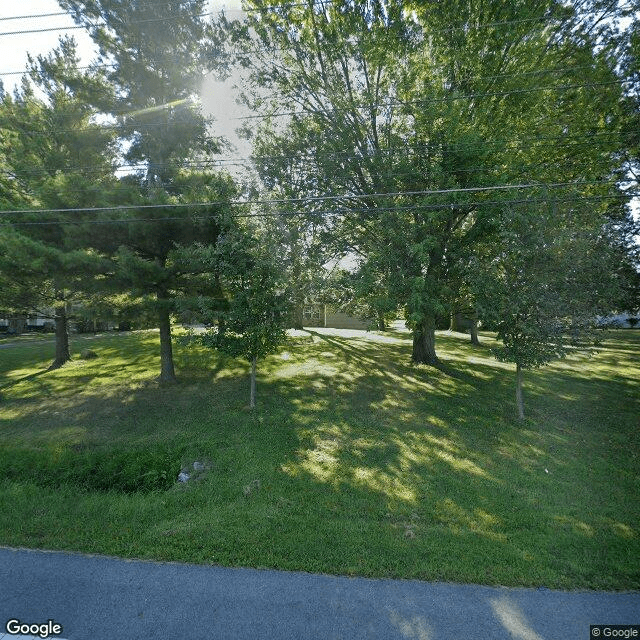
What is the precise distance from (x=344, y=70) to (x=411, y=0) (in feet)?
8.94

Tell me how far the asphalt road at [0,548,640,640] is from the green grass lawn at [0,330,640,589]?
0.74 feet

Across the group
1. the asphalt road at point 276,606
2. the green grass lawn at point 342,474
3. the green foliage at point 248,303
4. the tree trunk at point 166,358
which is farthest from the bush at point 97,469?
the tree trunk at point 166,358

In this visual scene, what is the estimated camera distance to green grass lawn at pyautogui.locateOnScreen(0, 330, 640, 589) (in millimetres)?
4379

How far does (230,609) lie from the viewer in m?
3.51

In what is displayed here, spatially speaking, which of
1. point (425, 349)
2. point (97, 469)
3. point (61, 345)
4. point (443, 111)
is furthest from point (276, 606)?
point (61, 345)

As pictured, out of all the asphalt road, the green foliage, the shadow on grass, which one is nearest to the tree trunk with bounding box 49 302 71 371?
the shadow on grass

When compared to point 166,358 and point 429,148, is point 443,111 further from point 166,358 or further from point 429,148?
point 166,358

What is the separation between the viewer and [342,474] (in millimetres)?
6508

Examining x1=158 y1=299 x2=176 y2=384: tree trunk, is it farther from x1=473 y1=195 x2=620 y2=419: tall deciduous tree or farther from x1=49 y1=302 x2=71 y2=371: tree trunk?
x1=473 y1=195 x2=620 y2=419: tall deciduous tree

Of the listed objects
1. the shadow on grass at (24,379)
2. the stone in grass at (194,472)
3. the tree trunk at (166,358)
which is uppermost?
the tree trunk at (166,358)

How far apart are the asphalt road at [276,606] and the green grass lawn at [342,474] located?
0.22m

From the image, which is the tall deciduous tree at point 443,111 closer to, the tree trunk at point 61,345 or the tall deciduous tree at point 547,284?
the tall deciduous tree at point 547,284

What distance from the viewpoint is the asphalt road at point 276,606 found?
3.26 metres

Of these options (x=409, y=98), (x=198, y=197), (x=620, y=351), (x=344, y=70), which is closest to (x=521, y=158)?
(x=409, y=98)
